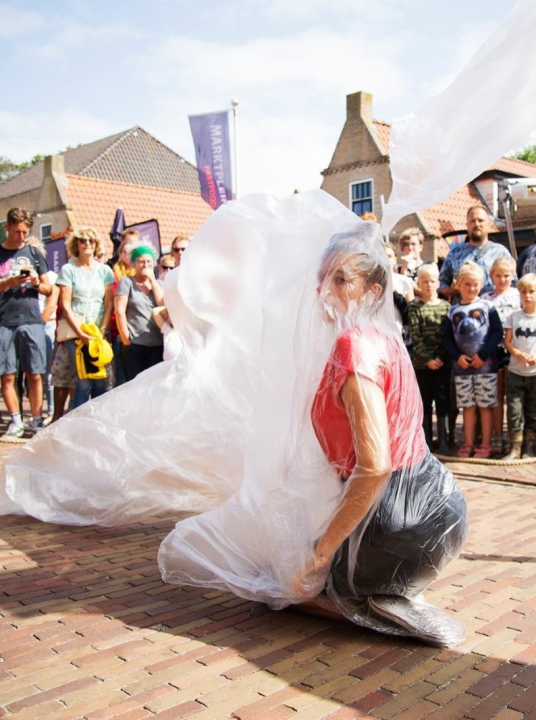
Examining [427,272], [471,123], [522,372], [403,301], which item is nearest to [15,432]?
[403,301]

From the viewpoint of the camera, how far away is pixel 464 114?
2.78 m

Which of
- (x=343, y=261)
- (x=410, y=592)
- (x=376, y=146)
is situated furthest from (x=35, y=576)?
(x=376, y=146)

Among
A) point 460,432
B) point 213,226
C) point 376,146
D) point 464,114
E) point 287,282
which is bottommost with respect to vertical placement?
point 460,432

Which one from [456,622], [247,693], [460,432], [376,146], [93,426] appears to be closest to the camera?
[247,693]

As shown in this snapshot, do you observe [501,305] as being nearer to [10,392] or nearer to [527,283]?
[527,283]

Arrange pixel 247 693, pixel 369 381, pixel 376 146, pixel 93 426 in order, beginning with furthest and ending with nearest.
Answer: pixel 376 146
pixel 93 426
pixel 369 381
pixel 247 693

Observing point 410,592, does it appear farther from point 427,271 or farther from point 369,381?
point 427,271

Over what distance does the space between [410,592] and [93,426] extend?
6.63 feet

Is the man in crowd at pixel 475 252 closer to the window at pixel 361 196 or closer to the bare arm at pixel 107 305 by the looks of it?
the bare arm at pixel 107 305

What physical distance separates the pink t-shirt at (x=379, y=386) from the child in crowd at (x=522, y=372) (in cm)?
351

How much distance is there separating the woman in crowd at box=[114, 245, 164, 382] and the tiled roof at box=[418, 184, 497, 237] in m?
15.9

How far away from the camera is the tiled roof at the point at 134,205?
25375 mm

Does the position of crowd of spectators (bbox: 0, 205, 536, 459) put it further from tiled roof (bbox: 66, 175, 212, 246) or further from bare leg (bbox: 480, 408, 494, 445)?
tiled roof (bbox: 66, 175, 212, 246)

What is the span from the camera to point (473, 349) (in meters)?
6.01
